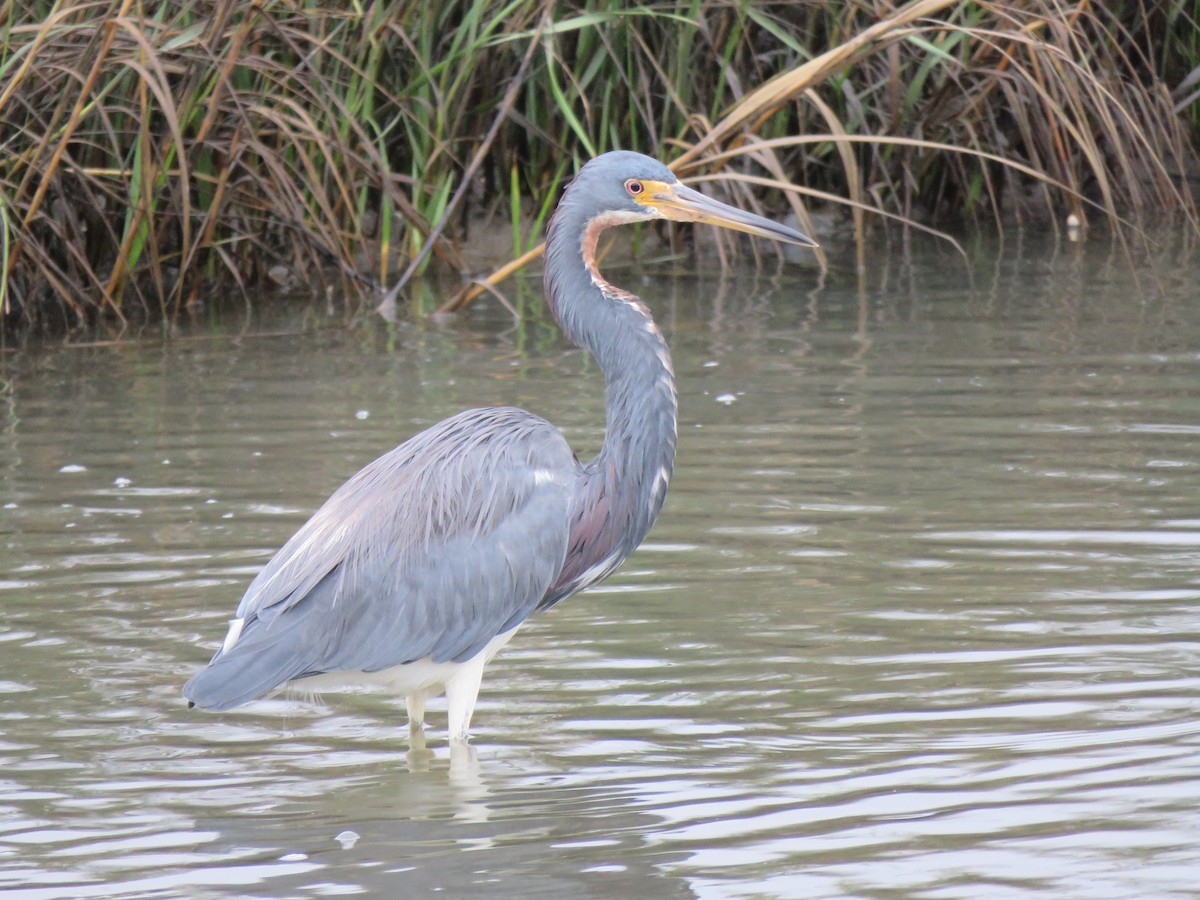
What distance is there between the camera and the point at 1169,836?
11.7 feet

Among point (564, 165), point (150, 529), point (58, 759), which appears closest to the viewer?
point (58, 759)

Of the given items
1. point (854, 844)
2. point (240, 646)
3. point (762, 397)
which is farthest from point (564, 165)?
point (854, 844)

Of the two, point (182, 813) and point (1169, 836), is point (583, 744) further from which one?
point (1169, 836)

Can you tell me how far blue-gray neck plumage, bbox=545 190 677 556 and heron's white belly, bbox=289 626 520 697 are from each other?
534 mm

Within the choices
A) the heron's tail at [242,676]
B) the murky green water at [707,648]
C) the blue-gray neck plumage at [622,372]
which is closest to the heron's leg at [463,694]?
the murky green water at [707,648]

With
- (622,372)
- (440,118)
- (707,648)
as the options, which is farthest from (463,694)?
(440,118)

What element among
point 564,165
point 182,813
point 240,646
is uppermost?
point 564,165

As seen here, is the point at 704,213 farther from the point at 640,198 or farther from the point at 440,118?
the point at 440,118

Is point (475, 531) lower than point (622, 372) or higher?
lower

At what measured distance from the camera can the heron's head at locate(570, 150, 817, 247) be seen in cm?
509

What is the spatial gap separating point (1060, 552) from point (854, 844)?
2325 mm

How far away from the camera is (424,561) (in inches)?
187

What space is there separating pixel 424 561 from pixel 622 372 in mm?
798

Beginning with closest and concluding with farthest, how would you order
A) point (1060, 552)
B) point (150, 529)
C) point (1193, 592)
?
point (1193, 592) → point (1060, 552) → point (150, 529)
